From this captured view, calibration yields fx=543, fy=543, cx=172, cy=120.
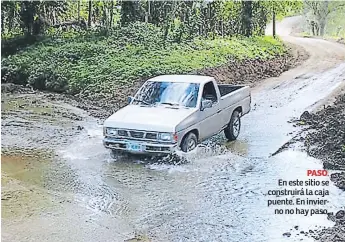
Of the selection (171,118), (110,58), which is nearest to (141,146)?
(171,118)

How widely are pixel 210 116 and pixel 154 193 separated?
327 centimetres

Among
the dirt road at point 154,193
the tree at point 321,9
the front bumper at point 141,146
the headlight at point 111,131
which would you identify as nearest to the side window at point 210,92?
the dirt road at point 154,193

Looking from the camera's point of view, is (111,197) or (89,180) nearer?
(111,197)

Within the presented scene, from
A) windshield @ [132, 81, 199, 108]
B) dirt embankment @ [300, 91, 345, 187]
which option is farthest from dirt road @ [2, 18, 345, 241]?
windshield @ [132, 81, 199, 108]

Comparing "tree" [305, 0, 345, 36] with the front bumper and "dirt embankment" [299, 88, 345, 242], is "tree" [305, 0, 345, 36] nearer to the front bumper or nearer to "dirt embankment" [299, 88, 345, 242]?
"dirt embankment" [299, 88, 345, 242]

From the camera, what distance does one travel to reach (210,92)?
12.8 metres

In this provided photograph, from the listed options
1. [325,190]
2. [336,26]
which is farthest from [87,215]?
[336,26]

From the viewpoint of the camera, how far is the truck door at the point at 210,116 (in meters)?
12.1

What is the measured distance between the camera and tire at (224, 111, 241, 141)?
1356 cm

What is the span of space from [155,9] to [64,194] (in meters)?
21.3

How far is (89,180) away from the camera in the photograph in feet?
34.4

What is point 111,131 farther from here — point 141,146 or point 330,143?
point 330,143

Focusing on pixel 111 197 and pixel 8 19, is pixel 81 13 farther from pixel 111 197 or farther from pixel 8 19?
pixel 111 197

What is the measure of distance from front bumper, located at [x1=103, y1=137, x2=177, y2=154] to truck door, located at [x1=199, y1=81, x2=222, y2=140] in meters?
1.17
